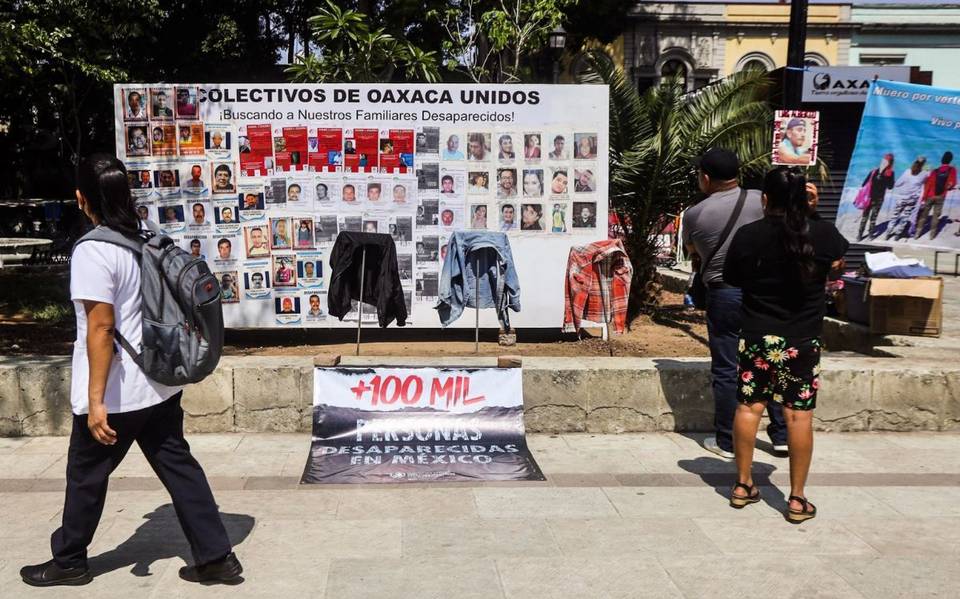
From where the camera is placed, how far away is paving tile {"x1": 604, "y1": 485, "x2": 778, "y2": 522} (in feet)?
15.8

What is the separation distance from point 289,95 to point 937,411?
6.12 meters

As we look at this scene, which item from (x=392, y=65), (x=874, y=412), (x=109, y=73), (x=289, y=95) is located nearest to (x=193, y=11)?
(x=109, y=73)

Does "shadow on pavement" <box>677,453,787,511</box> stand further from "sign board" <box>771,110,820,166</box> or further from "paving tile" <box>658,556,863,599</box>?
"sign board" <box>771,110,820,166</box>

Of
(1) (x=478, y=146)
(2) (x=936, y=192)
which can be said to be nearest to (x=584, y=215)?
(1) (x=478, y=146)

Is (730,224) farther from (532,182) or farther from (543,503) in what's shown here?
(532,182)

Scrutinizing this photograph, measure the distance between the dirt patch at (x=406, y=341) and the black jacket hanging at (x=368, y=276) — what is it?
1.74 ft

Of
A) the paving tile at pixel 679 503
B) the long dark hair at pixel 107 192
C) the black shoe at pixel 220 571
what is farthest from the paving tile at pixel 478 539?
the long dark hair at pixel 107 192

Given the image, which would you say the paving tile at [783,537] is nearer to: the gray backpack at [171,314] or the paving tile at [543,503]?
the paving tile at [543,503]

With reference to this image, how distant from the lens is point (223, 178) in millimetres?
9023

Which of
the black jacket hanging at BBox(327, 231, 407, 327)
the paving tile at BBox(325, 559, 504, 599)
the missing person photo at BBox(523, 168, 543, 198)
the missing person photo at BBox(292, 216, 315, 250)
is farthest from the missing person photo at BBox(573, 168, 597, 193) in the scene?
the paving tile at BBox(325, 559, 504, 599)

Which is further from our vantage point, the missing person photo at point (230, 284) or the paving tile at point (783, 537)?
the missing person photo at point (230, 284)

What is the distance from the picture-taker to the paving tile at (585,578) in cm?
381

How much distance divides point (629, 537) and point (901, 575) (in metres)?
1.18

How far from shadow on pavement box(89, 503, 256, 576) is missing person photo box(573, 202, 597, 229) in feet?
17.5
